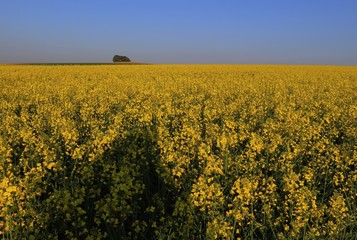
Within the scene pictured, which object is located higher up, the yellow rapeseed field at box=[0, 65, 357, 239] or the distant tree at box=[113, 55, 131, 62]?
the distant tree at box=[113, 55, 131, 62]

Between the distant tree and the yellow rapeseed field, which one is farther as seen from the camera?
the distant tree

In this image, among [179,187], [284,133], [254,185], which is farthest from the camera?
[284,133]

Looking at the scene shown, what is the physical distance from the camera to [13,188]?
237 cm

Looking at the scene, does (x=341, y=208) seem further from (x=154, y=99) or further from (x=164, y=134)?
(x=154, y=99)

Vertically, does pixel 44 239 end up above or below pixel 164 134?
below

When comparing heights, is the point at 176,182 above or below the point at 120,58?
below

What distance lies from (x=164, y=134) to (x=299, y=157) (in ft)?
7.75

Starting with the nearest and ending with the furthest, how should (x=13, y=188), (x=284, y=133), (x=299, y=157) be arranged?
1. (x=13, y=188)
2. (x=299, y=157)
3. (x=284, y=133)

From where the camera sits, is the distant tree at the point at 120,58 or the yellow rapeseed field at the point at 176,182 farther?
the distant tree at the point at 120,58

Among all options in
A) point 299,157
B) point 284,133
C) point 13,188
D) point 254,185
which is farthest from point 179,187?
point 284,133

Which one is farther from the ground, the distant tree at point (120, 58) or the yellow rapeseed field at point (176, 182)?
the distant tree at point (120, 58)

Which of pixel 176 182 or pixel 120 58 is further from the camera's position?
pixel 120 58

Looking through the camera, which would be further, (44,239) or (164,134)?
(164,134)

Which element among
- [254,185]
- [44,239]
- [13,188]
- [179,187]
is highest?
[13,188]
